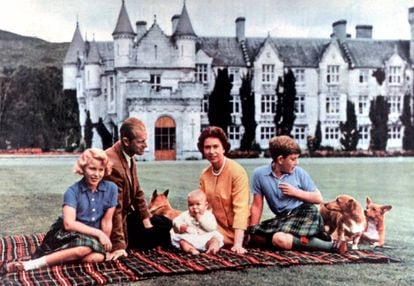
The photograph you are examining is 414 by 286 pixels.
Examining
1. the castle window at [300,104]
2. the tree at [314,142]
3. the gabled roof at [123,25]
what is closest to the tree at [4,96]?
the gabled roof at [123,25]

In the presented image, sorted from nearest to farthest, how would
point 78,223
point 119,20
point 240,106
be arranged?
point 78,223, point 119,20, point 240,106

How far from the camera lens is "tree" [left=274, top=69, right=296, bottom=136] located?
12.8 ft

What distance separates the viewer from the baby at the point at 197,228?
3508mm

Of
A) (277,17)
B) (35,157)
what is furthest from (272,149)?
(35,157)

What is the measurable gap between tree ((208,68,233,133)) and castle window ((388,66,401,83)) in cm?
110

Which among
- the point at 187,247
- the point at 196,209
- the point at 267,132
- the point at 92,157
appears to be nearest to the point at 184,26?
the point at 267,132

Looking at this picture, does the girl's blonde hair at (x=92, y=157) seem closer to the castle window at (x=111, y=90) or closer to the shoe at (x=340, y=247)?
the castle window at (x=111, y=90)

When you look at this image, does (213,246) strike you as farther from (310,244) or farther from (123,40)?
(123,40)

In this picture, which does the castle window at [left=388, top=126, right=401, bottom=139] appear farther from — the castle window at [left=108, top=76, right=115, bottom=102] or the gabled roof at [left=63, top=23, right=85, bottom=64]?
the gabled roof at [left=63, top=23, right=85, bottom=64]

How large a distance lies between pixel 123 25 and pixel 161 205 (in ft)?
3.69

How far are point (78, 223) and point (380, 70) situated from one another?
7.69 feet

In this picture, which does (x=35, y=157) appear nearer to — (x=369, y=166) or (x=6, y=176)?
(x=6, y=176)

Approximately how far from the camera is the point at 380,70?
4.27 m

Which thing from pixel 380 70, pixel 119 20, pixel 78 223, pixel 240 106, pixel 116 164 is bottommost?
pixel 78 223
